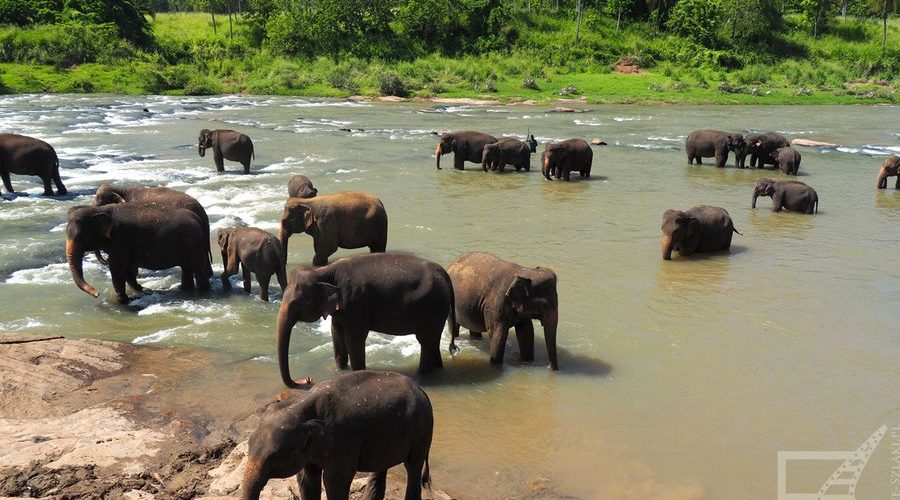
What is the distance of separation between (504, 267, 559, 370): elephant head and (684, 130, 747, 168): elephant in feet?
55.3

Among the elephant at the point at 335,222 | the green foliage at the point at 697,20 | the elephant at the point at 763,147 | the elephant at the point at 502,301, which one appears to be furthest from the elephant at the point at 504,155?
the green foliage at the point at 697,20

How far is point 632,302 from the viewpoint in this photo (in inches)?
423

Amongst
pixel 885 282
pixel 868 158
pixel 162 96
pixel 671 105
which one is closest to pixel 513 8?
pixel 671 105

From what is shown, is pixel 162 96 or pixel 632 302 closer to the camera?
pixel 632 302

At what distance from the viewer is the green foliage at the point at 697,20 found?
67.5 meters

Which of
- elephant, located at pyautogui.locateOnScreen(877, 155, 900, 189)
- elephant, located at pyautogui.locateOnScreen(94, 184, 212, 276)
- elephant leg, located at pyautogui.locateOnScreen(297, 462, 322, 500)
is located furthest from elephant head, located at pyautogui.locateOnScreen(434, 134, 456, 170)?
elephant leg, located at pyautogui.locateOnScreen(297, 462, 322, 500)

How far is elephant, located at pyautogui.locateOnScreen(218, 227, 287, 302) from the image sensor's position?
1012cm

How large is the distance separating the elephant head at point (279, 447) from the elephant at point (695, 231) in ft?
30.4

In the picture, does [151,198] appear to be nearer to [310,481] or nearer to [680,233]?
[310,481]

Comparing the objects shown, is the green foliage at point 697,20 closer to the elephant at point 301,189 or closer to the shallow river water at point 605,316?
the shallow river water at point 605,316

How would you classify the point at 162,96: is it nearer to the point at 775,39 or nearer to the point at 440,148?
the point at 440,148

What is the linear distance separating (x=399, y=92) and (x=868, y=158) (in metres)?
28.8

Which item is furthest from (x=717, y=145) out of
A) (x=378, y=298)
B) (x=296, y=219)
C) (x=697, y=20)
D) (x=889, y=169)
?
(x=697, y=20)

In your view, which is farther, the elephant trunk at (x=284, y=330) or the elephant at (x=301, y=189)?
the elephant at (x=301, y=189)
